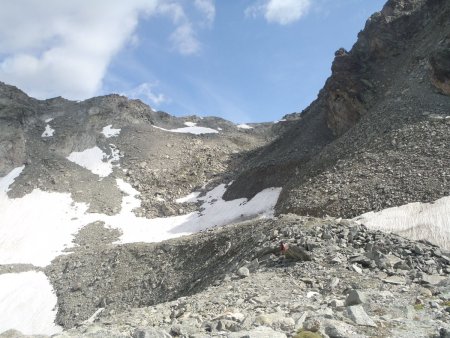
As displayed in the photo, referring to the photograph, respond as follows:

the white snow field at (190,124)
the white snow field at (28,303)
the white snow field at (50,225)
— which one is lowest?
the white snow field at (28,303)

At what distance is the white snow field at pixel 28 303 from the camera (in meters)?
29.2

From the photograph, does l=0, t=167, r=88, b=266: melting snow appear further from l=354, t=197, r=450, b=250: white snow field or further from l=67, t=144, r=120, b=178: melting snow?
l=354, t=197, r=450, b=250: white snow field

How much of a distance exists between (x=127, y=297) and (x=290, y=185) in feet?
62.0

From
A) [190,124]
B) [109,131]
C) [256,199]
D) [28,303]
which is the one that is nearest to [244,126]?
[190,124]

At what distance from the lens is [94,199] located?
53406 millimetres

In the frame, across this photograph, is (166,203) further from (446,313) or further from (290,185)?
(446,313)

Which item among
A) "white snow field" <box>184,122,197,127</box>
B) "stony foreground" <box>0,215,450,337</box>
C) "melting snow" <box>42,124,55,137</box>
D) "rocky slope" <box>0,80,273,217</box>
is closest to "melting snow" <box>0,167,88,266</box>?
"rocky slope" <box>0,80,273,217</box>

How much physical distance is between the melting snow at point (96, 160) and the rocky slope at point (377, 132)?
66.6ft

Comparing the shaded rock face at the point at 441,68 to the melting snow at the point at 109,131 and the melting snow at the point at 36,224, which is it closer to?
the melting snow at the point at 36,224

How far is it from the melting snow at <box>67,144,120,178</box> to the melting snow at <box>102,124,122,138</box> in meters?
4.75

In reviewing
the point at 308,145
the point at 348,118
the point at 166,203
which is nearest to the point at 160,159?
the point at 166,203

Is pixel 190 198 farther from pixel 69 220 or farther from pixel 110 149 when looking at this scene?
pixel 110 149

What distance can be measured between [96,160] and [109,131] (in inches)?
400

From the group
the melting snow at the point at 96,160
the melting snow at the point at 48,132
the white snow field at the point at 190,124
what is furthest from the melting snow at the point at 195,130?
the melting snow at the point at 48,132
